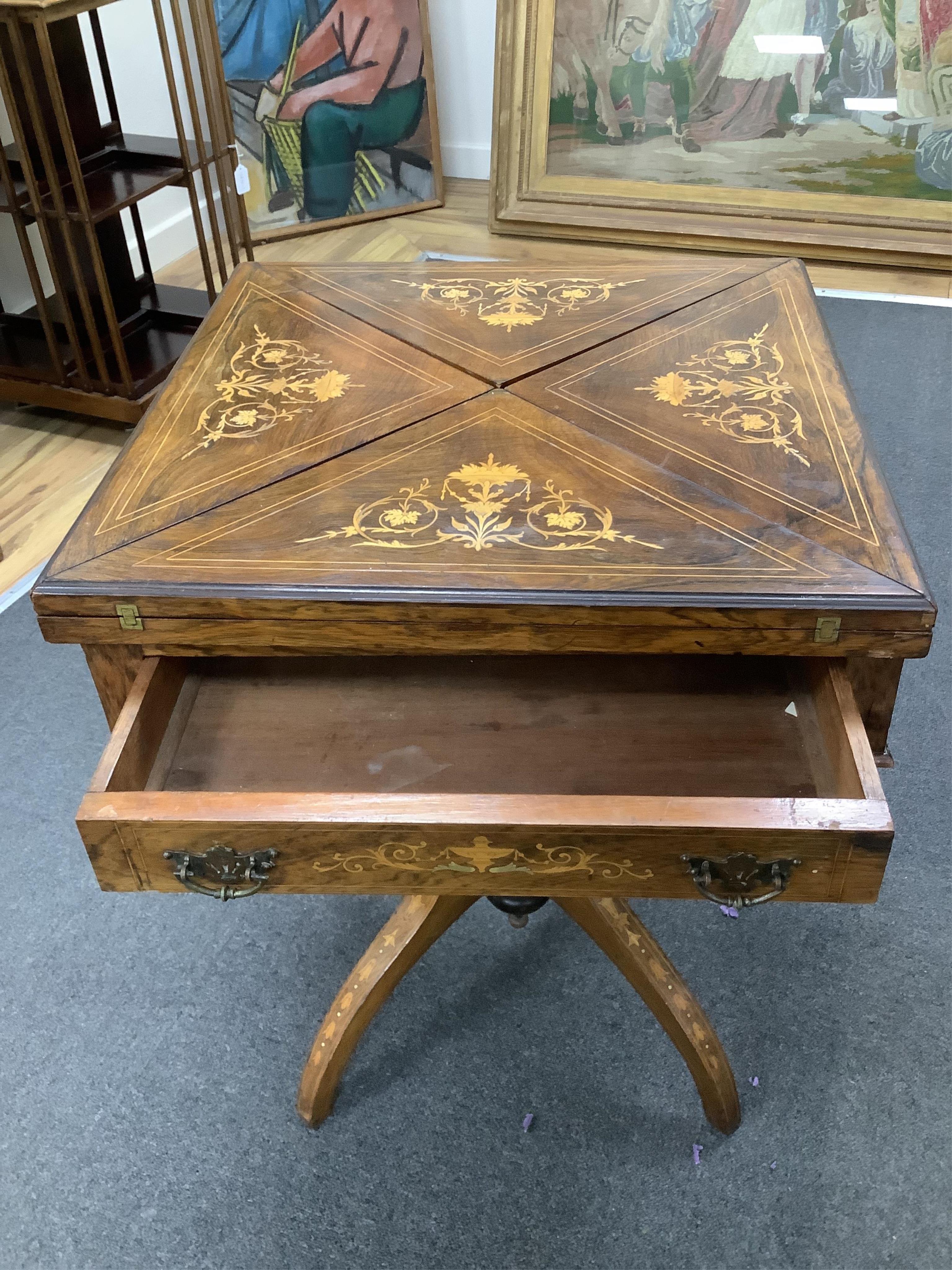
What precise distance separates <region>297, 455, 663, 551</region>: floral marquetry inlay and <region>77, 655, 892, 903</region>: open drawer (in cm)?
16

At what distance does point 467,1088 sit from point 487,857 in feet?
1.46

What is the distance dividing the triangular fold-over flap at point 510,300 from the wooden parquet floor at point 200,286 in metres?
0.08

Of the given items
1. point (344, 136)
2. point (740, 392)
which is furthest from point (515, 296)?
point (344, 136)

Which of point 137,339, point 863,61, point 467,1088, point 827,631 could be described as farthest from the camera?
point 863,61

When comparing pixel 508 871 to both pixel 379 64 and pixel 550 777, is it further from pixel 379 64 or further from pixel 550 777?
pixel 379 64

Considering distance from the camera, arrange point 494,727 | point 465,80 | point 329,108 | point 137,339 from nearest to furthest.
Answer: point 494,727
point 137,339
point 329,108
point 465,80

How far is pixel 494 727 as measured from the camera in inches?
38.9

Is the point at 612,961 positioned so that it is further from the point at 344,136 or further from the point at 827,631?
the point at 344,136

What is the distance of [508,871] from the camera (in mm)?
797

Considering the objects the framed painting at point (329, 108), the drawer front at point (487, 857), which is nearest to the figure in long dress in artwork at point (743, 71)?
the framed painting at point (329, 108)

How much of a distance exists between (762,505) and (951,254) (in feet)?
6.55

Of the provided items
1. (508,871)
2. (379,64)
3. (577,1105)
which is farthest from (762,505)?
(379,64)

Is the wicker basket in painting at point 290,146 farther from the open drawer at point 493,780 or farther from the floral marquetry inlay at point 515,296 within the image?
the open drawer at point 493,780

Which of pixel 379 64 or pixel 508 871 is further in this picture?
pixel 379 64
